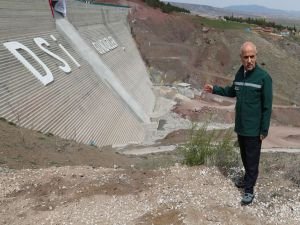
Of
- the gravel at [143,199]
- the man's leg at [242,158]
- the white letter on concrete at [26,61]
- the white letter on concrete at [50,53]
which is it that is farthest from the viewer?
the white letter on concrete at [50,53]

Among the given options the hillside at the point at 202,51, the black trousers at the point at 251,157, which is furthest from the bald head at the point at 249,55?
the hillside at the point at 202,51

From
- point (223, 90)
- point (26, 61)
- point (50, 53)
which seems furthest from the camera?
point (50, 53)

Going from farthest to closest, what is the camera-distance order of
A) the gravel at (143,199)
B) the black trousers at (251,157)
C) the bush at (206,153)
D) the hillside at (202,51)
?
1. the hillside at (202,51)
2. the bush at (206,153)
3. the black trousers at (251,157)
4. the gravel at (143,199)

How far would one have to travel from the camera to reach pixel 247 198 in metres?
6.31

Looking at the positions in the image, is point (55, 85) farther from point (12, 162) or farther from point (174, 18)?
point (174, 18)

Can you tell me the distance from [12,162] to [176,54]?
167ft

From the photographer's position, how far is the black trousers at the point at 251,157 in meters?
6.43

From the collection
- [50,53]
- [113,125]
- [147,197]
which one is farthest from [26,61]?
[147,197]

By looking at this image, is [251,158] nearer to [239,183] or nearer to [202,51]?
[239,183]

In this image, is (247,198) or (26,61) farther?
(26,61)

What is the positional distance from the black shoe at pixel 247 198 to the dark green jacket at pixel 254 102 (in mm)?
803

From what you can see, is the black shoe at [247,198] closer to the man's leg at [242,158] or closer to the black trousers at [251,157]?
the black trousers at [251,157]

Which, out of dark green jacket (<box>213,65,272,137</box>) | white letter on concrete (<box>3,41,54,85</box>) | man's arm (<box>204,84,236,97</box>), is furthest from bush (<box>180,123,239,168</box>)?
white letter on concrete (<box>3,41,54,85</box>)

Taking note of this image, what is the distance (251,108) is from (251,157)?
677mm
